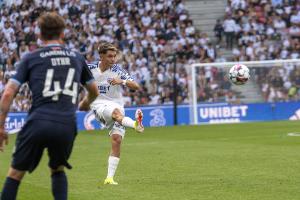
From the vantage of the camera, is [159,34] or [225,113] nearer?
[225,113]

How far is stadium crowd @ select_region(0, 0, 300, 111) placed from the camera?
107ft

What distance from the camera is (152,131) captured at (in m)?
26.7

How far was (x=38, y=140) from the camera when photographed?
7.65 metres

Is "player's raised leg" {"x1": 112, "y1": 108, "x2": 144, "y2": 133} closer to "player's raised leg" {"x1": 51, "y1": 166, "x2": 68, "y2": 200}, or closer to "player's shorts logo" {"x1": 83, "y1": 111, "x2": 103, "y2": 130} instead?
"player's raised leg" {"x1": 51, "y1": 166, "x2": 68, "y2": 200}

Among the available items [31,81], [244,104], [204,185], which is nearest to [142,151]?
[204,185]

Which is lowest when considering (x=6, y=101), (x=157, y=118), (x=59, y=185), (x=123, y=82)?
(x=59, y=185)

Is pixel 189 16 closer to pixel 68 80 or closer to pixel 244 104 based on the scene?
pixel 244 104

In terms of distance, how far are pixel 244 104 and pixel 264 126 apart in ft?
14.9

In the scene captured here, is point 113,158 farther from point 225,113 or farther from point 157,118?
point 225,113

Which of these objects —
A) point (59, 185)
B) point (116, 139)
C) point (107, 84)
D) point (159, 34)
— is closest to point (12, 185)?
point (59, 185)

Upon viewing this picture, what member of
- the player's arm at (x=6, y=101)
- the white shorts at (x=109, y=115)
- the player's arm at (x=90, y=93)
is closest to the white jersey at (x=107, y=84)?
the white shorts at (x=109, y=115)

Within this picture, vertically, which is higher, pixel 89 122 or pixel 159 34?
pixel 159 34

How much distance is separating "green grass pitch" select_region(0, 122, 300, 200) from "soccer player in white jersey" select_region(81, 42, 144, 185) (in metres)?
0.52

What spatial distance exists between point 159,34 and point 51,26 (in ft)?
95.6
